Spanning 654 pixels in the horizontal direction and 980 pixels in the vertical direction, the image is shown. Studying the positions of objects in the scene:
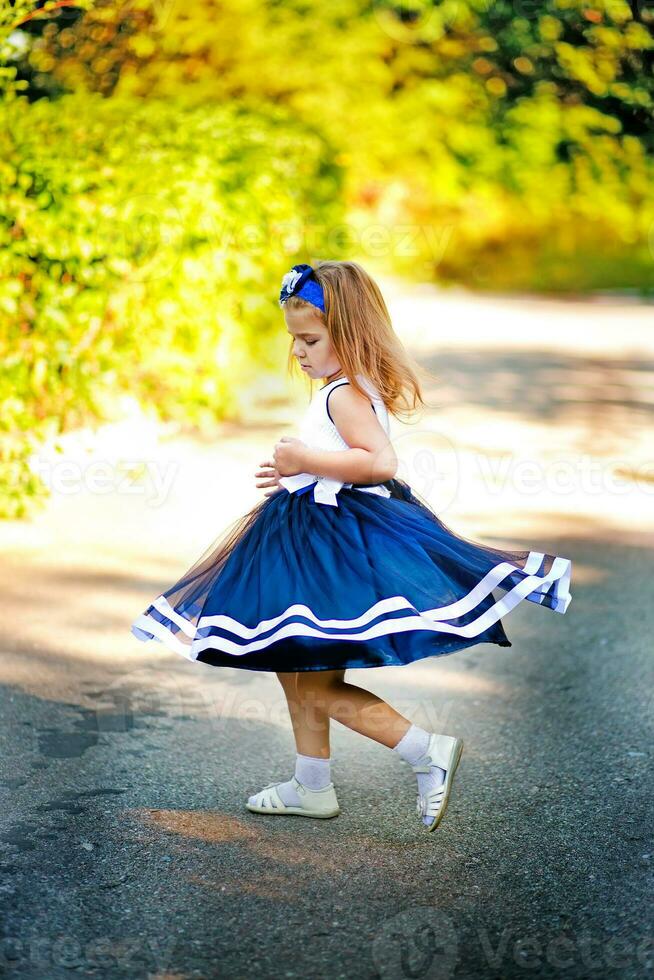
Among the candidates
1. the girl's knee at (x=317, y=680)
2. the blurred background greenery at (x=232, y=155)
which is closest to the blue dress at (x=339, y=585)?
the girl's knee at (x=317, y=680)

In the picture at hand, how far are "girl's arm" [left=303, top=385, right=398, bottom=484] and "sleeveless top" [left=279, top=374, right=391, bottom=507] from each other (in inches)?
1.1

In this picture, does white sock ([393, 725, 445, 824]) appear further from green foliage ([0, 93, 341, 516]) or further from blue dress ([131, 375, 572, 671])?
green foliage ([0, 93, 341, 516])

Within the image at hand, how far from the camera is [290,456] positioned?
11.0 feet

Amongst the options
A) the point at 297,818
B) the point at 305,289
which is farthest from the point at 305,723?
the point at 305,289

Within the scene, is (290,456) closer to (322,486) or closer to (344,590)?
(322,486)

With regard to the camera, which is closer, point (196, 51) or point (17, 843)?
point (17, 843)

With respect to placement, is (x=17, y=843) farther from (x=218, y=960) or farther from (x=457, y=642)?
(x=457, y=642)

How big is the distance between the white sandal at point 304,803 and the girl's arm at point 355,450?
822mm

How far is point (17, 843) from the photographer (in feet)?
10.6

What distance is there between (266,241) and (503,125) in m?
11.6

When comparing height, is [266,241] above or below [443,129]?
below

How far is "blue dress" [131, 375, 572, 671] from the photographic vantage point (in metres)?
3.13

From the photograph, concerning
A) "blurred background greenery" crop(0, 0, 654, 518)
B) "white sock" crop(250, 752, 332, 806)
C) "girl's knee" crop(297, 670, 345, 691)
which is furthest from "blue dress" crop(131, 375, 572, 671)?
"blurred background greenery" crop(0, 0, 654, 518)

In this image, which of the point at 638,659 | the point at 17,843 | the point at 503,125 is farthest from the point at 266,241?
the point at 503,125
